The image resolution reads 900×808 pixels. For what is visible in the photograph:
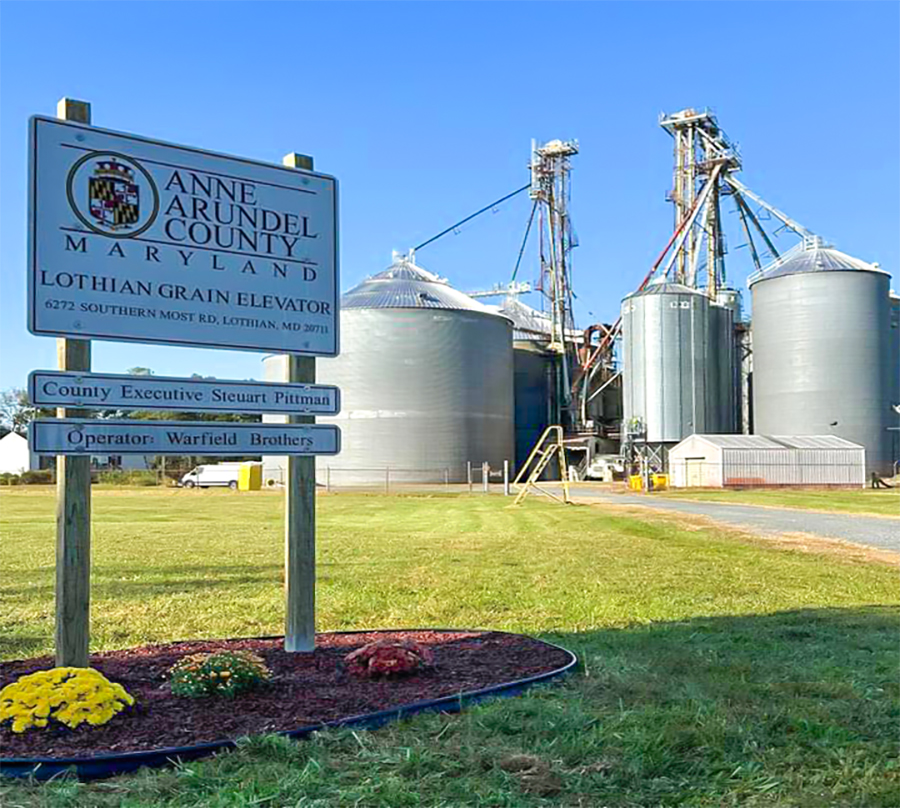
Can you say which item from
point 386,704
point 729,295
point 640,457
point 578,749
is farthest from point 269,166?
point 729,295

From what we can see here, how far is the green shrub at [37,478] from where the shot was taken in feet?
209

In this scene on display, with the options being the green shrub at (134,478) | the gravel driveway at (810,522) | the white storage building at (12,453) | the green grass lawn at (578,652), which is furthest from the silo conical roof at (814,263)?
the white storage building at (12,453)

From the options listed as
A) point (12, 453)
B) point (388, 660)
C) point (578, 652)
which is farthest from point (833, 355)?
point (12, 453)

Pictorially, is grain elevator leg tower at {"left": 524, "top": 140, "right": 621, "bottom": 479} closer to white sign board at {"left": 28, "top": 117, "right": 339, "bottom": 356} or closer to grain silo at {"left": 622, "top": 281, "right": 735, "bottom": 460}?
grain silo at {"left": 622, "top": 281, "right": 735, "bottom": 460}

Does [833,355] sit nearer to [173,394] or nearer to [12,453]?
[173,394]

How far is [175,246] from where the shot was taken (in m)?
6.02

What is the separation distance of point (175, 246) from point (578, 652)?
3669mm

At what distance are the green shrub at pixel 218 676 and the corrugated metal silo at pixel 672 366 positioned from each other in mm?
54518

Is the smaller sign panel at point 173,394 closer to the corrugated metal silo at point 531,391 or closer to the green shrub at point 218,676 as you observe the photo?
the green shrub at point 218,676

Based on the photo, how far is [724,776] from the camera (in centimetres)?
Result: 406

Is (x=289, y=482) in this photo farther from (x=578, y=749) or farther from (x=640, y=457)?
(x=640, y=457)

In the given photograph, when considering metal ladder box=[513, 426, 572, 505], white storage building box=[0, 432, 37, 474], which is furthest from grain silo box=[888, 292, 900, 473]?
white storage building box=[0, 432, 37, 474]

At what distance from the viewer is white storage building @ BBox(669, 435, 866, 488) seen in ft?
159

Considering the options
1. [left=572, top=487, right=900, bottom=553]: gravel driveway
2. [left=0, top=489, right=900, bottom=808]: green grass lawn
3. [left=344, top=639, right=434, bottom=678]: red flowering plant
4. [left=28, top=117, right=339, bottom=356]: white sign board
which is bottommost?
[left=572, top=487, right=900, bottom=553]: gravel driveway
